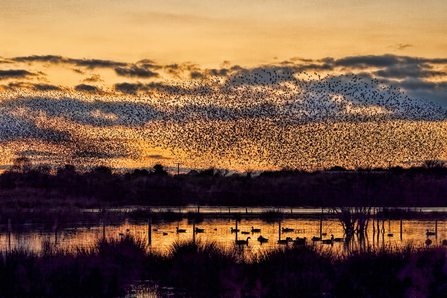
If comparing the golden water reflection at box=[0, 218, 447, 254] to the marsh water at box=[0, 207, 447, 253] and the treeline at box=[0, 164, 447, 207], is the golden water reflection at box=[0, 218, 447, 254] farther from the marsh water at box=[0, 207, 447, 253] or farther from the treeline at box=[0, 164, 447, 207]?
the treeline at box=[0, 164, 447, 207]

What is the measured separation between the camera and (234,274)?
63.7 ft

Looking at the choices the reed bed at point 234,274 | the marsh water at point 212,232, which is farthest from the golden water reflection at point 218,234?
the reed bed at point 234,274

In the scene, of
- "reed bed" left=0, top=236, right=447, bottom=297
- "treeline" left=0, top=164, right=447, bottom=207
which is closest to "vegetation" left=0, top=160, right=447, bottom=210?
"treeline" left=0, top=164, right=447, bottom=207

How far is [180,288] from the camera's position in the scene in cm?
1947

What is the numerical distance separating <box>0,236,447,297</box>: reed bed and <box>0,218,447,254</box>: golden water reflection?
8.32 m

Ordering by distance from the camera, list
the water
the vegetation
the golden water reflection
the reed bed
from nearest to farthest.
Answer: the reed bed
the golden water reflection
the water
the vegetation

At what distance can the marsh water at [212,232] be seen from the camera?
3331cm

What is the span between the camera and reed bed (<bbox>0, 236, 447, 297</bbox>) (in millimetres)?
18312

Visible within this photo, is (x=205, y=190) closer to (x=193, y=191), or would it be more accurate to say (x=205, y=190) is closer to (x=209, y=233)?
(x=193, y=191)

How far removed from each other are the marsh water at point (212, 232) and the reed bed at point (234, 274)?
358 inches

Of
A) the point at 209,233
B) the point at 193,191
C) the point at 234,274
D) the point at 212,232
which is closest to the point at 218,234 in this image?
the point at 209,233

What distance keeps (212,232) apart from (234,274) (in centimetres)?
2248

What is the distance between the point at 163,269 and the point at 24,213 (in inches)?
1499

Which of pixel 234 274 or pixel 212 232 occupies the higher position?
pixel 234 274
